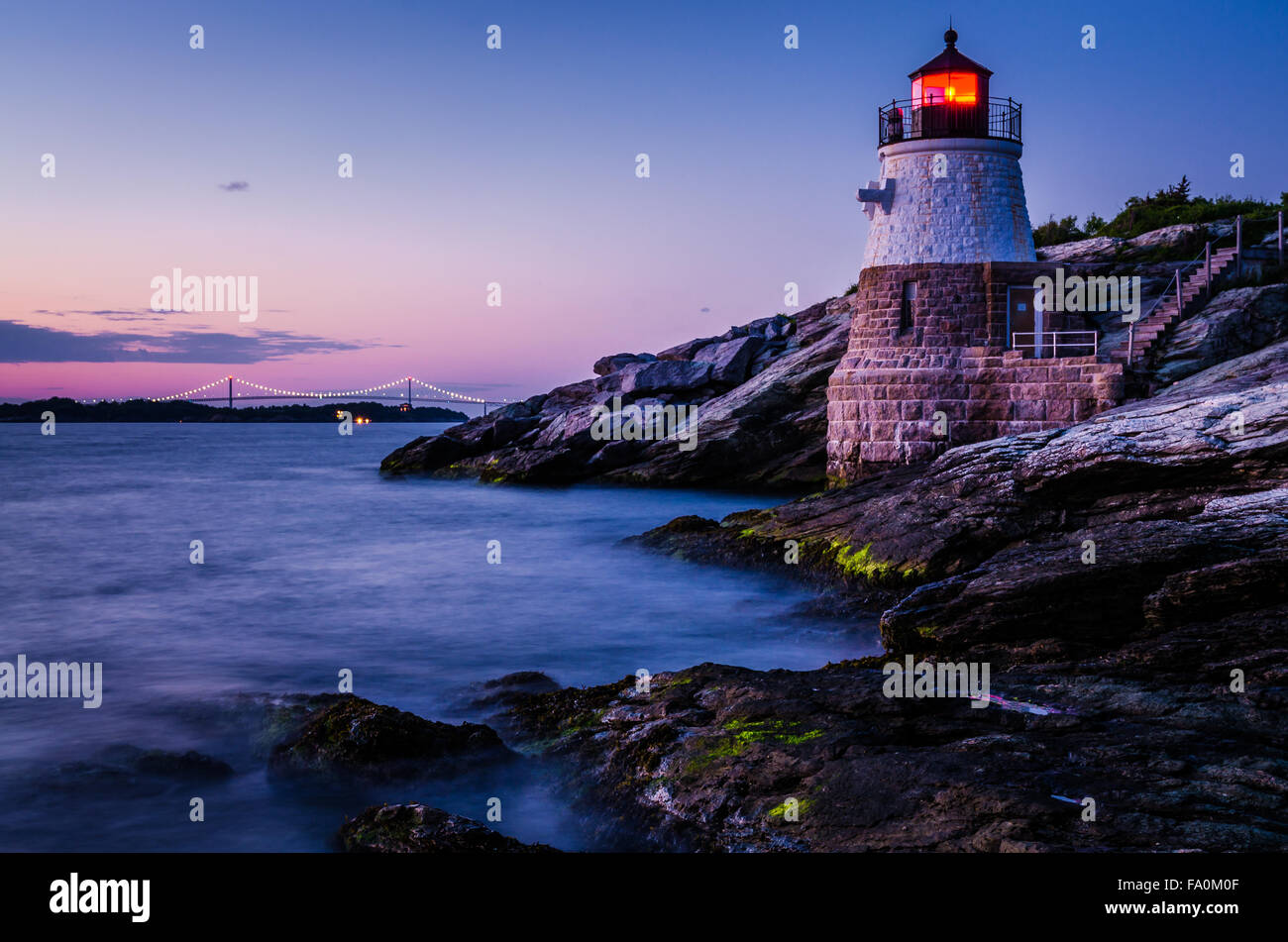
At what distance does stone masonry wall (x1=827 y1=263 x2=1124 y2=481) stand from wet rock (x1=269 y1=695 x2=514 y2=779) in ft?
43.7

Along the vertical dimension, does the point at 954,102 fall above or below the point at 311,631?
above

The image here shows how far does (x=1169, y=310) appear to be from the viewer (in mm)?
18297

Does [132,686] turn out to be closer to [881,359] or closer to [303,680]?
[303,680]

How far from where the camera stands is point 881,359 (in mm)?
18641

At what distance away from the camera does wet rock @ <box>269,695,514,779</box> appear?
20.5ft

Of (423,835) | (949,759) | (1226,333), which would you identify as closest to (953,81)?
(1226,333)

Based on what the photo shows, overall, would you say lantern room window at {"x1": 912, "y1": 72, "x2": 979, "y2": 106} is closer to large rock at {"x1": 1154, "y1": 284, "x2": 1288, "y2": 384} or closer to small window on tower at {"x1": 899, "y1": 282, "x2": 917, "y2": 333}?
small window on tower at {"x1": 899, "y1": 282, "x2": 917, "y2": 333}

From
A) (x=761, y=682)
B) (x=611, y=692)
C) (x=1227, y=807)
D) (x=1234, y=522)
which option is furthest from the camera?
(x=1234, y=522)

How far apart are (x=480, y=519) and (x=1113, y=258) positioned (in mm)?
15966

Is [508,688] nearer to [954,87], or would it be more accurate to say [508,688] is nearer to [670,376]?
[954,87]

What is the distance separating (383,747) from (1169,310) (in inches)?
689

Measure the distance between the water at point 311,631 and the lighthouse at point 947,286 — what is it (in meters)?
5.49
